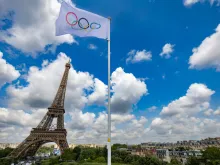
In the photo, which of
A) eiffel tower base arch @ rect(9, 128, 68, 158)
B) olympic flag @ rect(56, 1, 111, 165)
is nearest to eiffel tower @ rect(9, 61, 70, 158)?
eiffel tower base arch @ rect(9, 128, 68, 158)

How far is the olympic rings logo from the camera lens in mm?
8987

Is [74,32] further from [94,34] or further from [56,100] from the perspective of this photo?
[56,100]

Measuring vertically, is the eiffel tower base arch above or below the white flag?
below

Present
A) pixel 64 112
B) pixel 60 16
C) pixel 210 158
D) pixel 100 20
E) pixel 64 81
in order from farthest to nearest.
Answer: pixel 64 81 < pixel 64 112 < pixel 210 158 < pixel 100 20 < pixel 60 16

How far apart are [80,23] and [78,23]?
107mm

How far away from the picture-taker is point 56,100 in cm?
4825

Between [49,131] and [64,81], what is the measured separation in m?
14.3

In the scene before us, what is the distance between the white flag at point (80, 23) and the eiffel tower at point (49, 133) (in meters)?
38.8

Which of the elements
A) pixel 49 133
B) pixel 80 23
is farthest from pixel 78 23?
pixel 49 133

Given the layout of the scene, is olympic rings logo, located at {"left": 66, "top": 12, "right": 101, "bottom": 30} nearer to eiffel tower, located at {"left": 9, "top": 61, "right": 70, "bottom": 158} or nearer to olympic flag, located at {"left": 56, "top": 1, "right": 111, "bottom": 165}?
olympic flag, located at {"left": 56, "top": 1, "right": 111, "bottom": 165}

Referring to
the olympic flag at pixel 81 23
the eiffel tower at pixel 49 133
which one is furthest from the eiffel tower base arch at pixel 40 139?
the olympic flag at pixel 81 23

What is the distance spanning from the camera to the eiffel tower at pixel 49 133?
138 feet

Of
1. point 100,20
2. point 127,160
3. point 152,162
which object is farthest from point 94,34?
point 127,160

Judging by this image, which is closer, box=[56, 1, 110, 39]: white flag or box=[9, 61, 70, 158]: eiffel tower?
box=[56, 1, 110, 39]: white flag
